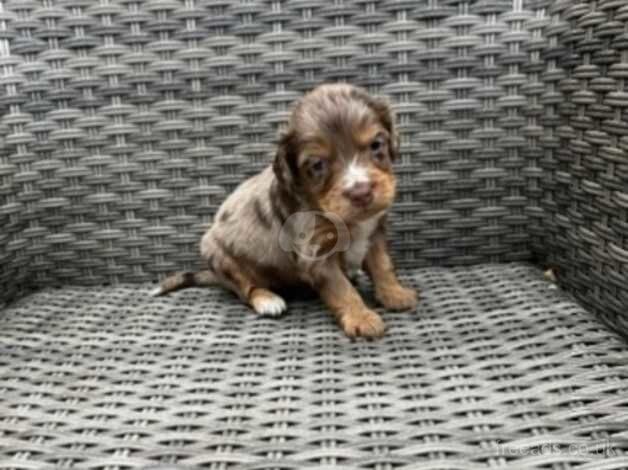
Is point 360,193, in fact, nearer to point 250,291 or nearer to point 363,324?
point 363,324

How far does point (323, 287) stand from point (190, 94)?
40.1 inches

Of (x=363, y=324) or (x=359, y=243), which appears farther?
(x=359, y=243)

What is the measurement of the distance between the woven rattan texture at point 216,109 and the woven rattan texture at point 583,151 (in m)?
0.10

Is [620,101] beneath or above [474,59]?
beneath

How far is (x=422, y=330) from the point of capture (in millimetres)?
2102

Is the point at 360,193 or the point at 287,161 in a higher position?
the point at 287,161

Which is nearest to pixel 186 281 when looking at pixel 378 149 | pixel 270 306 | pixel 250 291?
pixel 250 291

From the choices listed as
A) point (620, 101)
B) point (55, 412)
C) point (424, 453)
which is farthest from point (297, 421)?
point (620, 101)

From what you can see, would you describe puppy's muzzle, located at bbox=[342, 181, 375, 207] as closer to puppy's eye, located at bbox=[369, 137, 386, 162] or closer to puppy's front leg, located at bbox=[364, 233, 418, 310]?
puppy's eye, located at bbox=[369, 137, 386, 162]

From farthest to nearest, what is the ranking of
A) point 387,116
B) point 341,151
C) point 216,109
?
point 216,109 → point 387,116 → point 341,151

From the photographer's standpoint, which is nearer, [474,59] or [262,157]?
[474,59]

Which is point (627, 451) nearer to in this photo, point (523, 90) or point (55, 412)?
point (55, 412)

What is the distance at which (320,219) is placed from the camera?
242 centimetres

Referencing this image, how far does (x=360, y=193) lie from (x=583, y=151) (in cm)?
80
